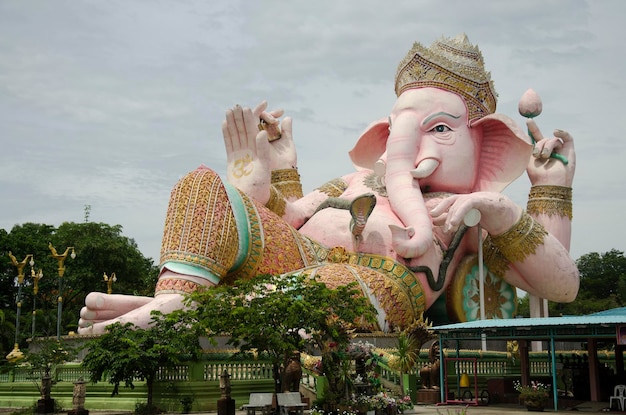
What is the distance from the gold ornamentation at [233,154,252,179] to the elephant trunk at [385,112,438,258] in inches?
138

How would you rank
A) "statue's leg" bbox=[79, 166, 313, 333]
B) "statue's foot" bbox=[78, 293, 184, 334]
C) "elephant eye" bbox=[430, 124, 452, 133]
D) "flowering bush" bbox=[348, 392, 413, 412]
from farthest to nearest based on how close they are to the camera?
"elephant eye" bbox=[430, 124, 452, 133] < "statue's leg" bbox=[79, 166, 313, 333] < "statue's foot" bbox=[78, 293, 184, 334] < "flowering bush" bbox=[348, 392, 413, 412]

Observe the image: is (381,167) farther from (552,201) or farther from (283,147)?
(552,201)

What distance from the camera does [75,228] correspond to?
154 feet

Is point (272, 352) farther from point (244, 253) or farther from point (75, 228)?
point (75, 228)

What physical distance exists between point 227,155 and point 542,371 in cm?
954

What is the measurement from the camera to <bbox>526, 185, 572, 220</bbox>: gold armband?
23.0 meters

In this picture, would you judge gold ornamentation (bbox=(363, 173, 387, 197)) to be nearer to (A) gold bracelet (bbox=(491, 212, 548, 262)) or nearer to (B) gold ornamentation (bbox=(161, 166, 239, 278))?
(A) gold bracelet (bbox=(491, 212, 548, 262))

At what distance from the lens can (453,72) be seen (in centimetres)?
2241

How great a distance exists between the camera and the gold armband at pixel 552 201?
23.0m

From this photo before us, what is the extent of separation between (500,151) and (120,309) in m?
10.9

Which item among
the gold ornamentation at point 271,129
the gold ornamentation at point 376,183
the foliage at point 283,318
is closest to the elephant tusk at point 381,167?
the gold ornamentation at point 376,183

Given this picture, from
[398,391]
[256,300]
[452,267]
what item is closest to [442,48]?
[452,267]

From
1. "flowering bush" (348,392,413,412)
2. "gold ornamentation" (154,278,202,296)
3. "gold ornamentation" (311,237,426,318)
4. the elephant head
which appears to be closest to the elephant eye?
the elephant head

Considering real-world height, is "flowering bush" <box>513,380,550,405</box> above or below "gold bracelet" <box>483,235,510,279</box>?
below
